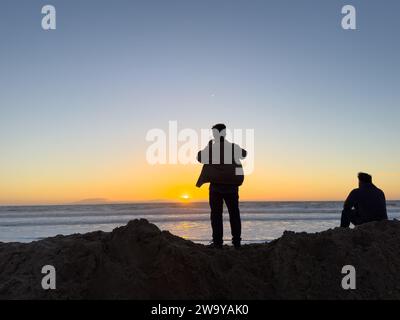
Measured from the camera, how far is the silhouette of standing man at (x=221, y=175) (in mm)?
6566

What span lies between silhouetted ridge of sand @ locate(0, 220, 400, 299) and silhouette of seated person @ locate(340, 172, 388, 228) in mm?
1253

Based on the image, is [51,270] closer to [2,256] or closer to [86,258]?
[86,258]

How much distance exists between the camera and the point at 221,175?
21.5ft

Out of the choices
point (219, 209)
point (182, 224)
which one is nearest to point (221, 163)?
point (219, 209)

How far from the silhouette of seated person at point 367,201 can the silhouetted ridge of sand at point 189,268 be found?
4.11 ft

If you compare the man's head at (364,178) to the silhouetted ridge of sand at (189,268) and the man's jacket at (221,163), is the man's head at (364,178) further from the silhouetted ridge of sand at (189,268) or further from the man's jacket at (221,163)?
the man's jacket at (221,163)

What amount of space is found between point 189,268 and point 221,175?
1.63 meters

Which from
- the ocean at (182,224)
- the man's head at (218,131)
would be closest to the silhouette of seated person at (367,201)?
the man's head at (218,131)

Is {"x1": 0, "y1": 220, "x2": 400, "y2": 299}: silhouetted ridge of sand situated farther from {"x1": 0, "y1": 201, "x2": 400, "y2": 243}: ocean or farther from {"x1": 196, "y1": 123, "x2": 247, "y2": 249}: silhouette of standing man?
{"x1": 0, "y1": 201, "x2": 400, "y2": 243}: ocean

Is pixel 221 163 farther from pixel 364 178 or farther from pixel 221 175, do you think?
pixel 364 178

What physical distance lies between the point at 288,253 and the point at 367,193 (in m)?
2.34

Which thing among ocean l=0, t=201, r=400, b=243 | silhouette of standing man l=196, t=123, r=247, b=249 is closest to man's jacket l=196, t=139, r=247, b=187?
silhouette of standing man l=196, t=123, r=247, b=249

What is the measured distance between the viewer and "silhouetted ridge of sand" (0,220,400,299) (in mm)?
5215
